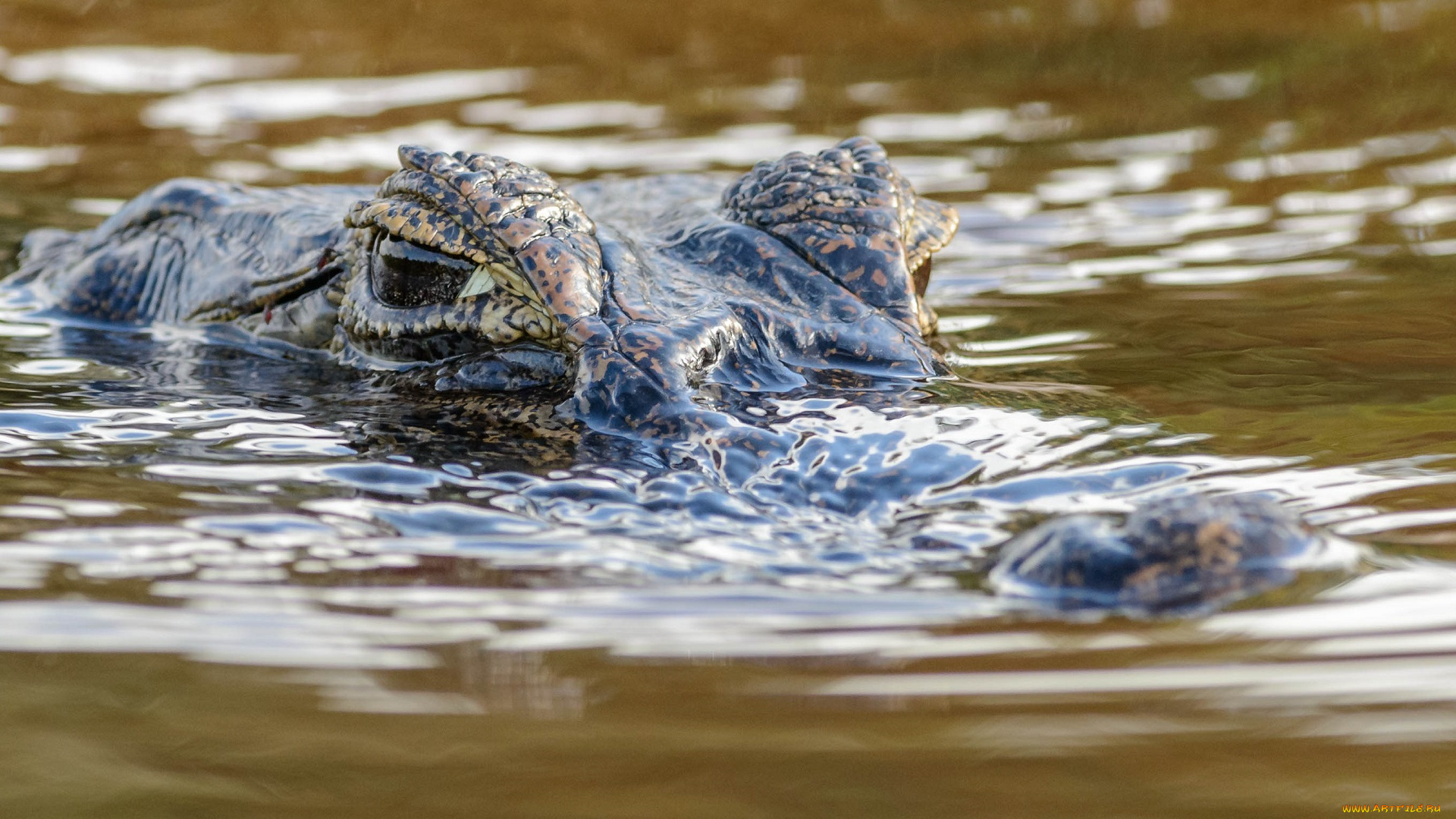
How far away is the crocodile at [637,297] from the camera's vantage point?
2.82 meters

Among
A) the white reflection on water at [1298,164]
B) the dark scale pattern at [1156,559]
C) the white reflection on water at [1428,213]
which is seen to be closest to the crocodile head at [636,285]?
the dark scale pattern at [1156,559]

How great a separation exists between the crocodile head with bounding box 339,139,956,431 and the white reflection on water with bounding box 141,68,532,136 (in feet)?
15.5

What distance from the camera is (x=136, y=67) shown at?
382 inches

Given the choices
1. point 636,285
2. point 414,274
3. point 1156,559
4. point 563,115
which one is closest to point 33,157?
point 563,115

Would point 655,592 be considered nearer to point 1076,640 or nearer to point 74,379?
point 1076,640

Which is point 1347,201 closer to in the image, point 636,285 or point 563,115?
point 563,115

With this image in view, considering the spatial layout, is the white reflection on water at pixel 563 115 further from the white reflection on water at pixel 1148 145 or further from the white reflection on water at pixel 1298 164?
the white reflection on water at pixel 1298 164

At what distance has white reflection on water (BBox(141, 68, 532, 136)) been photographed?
894cm

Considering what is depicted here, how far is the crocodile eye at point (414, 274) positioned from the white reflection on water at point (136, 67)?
566cm

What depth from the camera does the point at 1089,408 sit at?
154 inches

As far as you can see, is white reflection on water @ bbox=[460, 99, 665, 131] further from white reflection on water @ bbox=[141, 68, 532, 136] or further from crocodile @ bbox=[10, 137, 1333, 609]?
crocodile @ bbox=[10, 137, 1333, 609]

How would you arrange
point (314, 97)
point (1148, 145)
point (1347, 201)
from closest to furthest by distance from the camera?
point (1347, 201) < point (1148, 145) < point (314, 97)

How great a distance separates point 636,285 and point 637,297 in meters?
0.09

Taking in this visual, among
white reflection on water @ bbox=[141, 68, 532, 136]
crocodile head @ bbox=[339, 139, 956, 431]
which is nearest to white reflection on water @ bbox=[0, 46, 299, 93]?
white reflection on water @ bbox=[141, 68, 532, 136]
